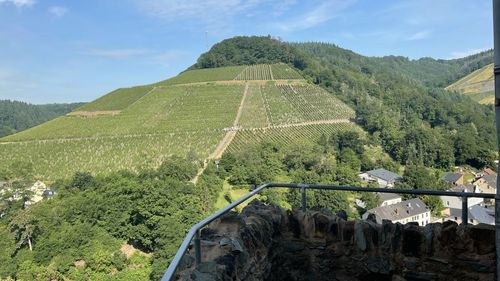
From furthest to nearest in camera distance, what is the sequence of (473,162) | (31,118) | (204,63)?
1. (31,118)
2. (204,63)
3. (473,162)

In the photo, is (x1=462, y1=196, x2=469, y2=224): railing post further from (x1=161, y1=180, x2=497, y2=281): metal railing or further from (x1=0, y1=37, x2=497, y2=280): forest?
(x1=0, y1=37, x2=497, y2=280): forest

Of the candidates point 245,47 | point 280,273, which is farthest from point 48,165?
point 245,47

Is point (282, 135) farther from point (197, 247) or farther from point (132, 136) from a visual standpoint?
point (197, 247)

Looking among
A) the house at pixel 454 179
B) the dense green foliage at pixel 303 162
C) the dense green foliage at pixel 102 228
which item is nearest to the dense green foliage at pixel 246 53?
the dense green foliage at pixel 303 162

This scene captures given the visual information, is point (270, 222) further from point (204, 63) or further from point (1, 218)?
point (204, 63)

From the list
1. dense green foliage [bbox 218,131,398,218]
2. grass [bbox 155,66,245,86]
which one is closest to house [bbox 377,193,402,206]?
dense green foliage [bbox 218,131,398,218]
